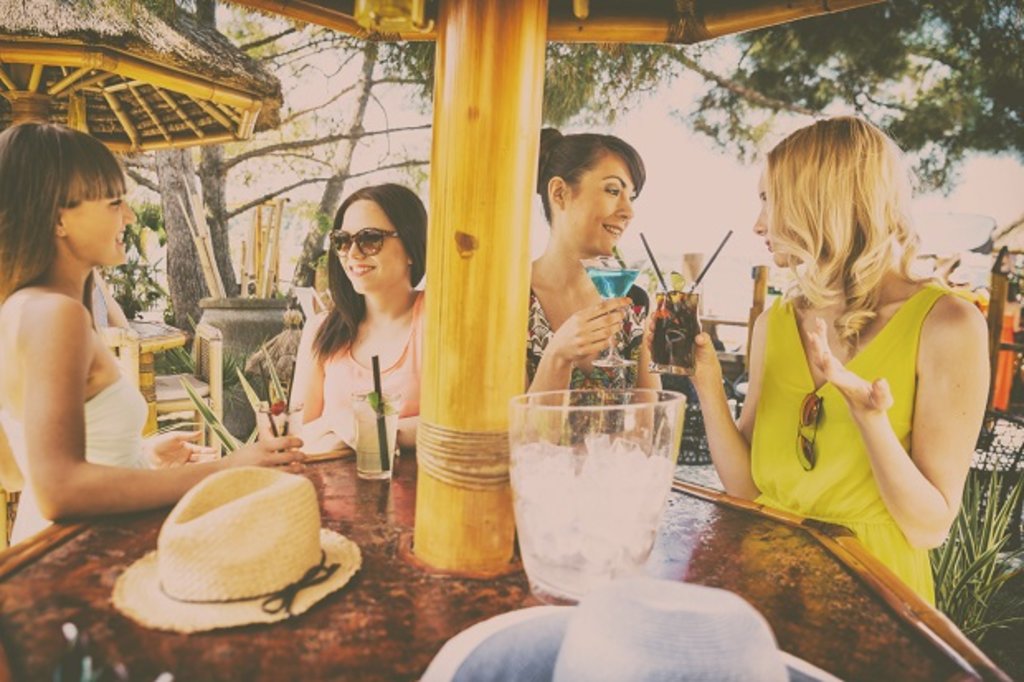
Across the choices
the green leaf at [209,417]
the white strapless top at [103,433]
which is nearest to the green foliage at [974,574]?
the green leaf at [209,417]

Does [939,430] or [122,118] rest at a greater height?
[122,118]

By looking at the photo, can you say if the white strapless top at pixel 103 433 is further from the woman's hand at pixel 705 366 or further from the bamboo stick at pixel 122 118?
the bamboo stick at pixel 122 118

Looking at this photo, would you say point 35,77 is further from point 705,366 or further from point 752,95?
point 752,95

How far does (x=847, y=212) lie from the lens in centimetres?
192

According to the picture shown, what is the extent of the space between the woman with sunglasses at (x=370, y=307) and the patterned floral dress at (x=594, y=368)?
50 cm

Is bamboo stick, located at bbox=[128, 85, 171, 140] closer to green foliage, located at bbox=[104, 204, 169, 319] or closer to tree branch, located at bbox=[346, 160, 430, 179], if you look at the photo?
tree branch, located at bbox=[346, 160, 430, 179]

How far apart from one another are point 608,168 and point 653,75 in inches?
190

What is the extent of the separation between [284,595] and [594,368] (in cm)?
173

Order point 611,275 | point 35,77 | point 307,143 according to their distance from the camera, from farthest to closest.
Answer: point 307,143, point 35,77, point 611,275

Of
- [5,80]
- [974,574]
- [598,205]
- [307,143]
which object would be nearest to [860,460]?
[598,205]

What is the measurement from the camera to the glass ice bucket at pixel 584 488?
101cm

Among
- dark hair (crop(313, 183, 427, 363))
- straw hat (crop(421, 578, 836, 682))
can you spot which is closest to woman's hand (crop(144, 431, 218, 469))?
dark hair (crop(313, 183, 427, 363))

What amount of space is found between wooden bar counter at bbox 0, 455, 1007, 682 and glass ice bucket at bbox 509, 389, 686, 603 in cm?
10

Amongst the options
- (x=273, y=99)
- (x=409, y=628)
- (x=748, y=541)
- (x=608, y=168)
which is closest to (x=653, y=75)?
(x=273, y=99)
